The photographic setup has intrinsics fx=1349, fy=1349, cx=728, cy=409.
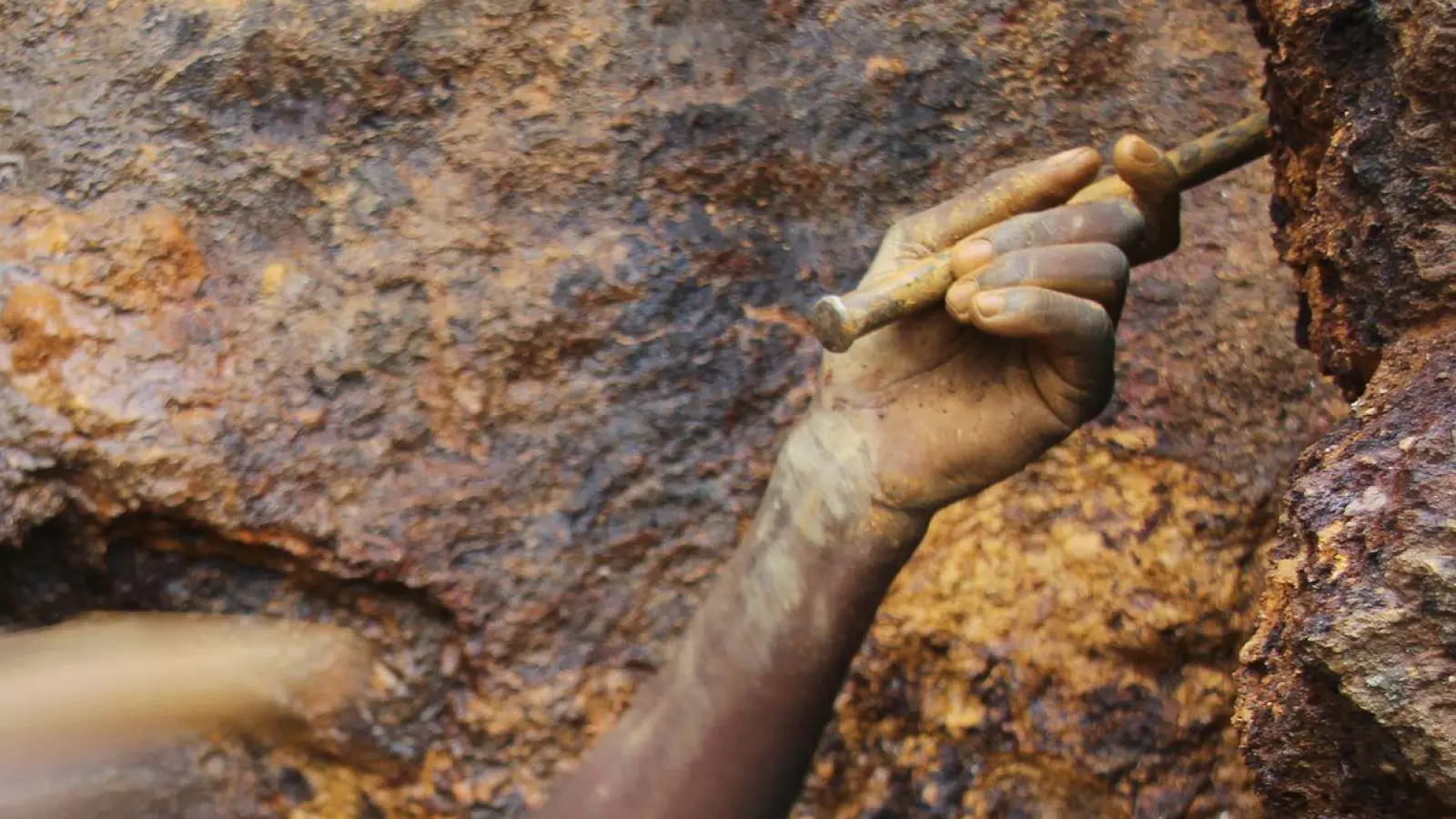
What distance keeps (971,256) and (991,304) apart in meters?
0.05

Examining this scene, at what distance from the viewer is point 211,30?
3.36ft

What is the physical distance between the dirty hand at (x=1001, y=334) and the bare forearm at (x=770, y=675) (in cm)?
4

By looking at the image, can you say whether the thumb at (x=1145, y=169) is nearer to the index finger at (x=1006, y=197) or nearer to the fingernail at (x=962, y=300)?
the index finger at (x=1006, y=197)

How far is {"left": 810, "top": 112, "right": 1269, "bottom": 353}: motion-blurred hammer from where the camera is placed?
2.45 feet

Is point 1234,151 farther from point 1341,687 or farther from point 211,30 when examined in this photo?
point 211,30

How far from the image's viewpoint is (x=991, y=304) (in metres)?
0.71

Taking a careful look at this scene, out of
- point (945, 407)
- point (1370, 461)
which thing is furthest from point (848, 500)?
point (1370, 461)

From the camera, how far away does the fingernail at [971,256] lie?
75 centimetres

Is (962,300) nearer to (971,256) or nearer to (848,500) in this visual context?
(971,256)

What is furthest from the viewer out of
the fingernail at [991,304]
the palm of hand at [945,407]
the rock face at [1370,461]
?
the palm of hand at [945,407]

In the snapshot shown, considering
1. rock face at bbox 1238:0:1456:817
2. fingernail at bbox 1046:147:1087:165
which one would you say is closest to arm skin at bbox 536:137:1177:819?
fingernail at bbox 1046:147:1087:165

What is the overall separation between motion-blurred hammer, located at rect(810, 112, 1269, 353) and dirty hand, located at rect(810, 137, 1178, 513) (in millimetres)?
15

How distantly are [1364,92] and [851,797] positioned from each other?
55cm

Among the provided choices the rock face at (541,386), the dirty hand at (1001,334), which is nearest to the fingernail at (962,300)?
the dirty hand at (1001,334)
